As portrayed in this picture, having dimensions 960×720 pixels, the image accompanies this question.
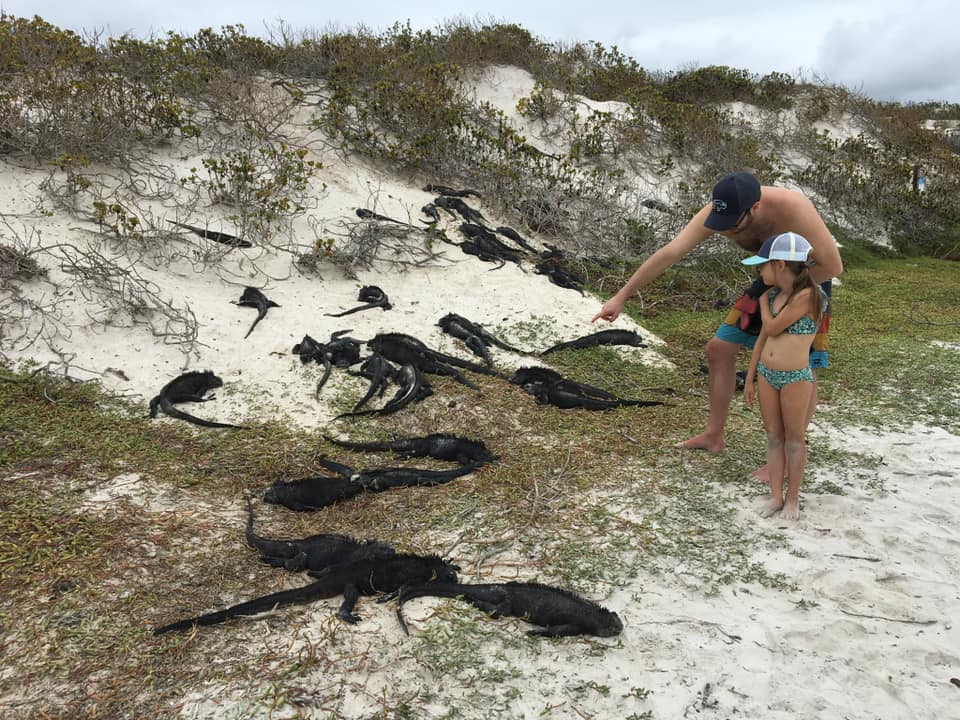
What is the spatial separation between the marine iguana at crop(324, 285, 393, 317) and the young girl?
4.18 m

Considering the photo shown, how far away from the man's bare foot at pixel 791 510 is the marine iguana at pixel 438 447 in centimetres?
162

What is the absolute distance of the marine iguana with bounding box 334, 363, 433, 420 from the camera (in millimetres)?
4535

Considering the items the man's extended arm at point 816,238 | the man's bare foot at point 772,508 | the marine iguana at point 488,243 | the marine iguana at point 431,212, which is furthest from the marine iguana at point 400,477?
the marine iguana at point 431,212

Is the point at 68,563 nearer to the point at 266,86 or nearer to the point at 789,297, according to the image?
the point at 789,297

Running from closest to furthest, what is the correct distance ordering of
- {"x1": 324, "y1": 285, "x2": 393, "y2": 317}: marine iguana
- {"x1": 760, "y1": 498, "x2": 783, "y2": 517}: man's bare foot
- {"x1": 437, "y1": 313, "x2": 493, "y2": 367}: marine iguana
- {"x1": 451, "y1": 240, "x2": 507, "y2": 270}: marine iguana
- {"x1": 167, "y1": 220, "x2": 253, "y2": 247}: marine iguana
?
{"x1": 760, "y1": 498, "x2": 783, "y2": 517}: man's bare foot
{"x1": 437, "y1": 313, "x2": 493, "y2": 367}: marine iguana
{"x1": 324, "y1": 285, "x2": 393, "y2": 317}: marine iguana
{"x1": 167, "y1": 220, "x2": 253, "y2": 247}: marine iguana
{"x1": 451, "y1": 240, "x2": 507, "y2": 270}: marine iguana

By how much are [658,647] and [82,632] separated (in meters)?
2.10

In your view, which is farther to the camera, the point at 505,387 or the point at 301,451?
the point at 505,387

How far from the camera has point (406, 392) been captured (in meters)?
4.72

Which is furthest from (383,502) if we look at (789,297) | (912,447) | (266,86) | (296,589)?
(266,86)

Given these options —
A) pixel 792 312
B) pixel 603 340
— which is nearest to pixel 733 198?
pixel 792 312

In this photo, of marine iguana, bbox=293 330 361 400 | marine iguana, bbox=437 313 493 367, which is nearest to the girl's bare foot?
marine iguana, bbox=437 313 493 367

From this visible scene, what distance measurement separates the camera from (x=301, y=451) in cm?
402

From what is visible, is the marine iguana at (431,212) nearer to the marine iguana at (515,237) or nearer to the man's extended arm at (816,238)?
the marine iguana at (515,237)

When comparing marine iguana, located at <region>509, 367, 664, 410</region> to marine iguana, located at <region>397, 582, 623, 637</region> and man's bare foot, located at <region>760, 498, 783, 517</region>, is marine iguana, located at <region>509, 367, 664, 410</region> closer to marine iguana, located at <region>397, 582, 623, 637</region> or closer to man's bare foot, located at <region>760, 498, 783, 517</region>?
man's bare foot, located at <region>760, 498, 783, 517</region>
